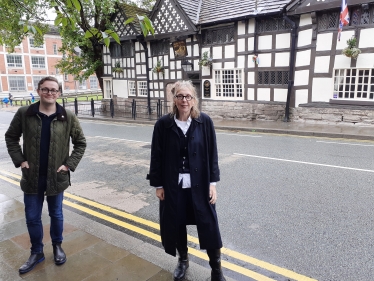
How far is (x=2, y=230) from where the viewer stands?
4.06 meters

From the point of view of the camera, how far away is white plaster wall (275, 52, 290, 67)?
563 inches

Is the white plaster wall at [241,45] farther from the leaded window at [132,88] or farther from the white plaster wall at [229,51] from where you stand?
the leaded window at [132,88]

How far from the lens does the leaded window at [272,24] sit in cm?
1412

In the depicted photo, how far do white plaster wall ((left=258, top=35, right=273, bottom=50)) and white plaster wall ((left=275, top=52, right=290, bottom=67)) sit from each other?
0.68 m

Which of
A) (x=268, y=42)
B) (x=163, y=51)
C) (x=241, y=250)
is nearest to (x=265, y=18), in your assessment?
(x=268, y=42)

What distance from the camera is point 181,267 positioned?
10.2 feet

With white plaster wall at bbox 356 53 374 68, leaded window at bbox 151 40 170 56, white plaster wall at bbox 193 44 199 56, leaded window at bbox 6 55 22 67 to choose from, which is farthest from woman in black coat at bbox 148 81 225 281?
leaded window at bbox 6 55 22 67

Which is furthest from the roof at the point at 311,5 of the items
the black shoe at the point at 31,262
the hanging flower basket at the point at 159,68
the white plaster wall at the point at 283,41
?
the black shoe at the point at 31,262

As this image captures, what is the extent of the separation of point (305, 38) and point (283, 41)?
3.47 ft

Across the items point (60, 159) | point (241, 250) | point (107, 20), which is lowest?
point (241, 250)

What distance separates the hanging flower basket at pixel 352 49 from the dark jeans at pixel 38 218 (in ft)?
41.1

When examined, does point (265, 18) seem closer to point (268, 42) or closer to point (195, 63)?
point (268, 42)

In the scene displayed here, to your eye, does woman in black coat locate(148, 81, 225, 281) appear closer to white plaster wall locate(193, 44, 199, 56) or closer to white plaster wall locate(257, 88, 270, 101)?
white plaster wall locate(257, 88, 270, 101)

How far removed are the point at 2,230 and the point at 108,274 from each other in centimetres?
198
